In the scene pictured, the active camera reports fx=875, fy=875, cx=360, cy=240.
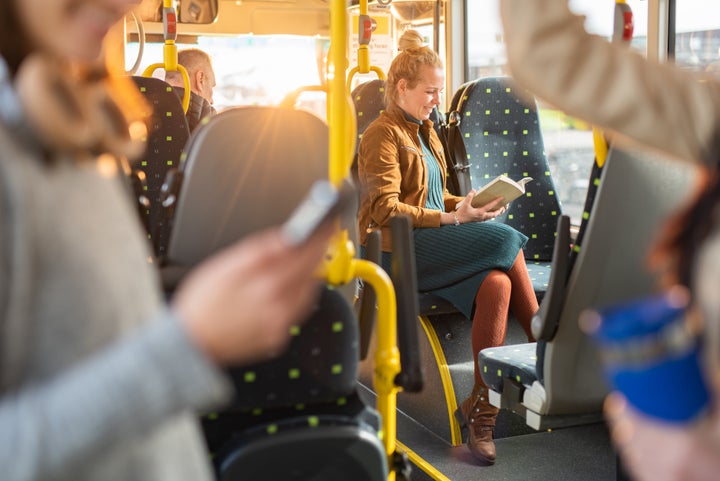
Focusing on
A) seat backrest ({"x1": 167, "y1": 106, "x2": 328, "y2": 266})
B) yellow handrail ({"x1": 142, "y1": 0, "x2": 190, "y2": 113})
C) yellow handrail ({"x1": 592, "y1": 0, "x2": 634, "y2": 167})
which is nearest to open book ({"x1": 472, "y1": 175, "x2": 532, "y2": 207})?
yellow handrail ({"x1": 592, "y1": 0, "x2": 634, "y2": 167})

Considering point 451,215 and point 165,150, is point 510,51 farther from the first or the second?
point 451,215

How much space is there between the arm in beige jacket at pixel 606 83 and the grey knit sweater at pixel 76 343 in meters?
0.57

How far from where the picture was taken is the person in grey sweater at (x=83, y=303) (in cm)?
60

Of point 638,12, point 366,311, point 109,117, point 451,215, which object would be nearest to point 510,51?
point 109,117

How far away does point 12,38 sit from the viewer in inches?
27.6

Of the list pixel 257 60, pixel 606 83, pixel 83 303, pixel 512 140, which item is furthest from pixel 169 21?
pixel 83 303

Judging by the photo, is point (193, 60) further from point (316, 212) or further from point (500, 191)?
point (316, 212)

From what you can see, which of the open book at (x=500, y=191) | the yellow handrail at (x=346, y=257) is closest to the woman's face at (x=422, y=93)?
the open book at (x=500, y=191)

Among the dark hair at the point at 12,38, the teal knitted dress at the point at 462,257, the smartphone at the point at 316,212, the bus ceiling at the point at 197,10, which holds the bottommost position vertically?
the teal knitted dress at the point at 462,257

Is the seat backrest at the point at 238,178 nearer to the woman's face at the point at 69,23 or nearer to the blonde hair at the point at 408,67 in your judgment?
the woman's face at the point at 69,23

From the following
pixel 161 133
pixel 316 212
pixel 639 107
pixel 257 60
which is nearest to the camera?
pixel 316 212

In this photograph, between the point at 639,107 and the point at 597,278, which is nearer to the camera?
the point at 639,107

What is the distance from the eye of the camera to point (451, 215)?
365cm

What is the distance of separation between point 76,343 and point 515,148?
3.68m
